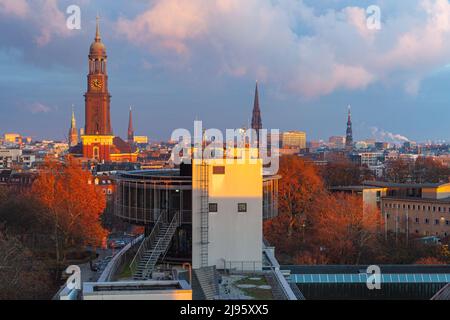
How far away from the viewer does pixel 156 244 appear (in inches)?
795

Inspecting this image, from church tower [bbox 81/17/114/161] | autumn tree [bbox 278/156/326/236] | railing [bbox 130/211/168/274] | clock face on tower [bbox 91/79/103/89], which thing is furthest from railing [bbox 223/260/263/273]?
clock face on tower [bbox 91/79/103/89]

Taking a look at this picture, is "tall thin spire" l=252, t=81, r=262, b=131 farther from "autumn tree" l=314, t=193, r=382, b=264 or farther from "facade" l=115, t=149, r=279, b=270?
"facade" l=115, t=149, r=279, b=270

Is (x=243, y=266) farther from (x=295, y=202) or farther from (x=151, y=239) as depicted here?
(x=295, y=202)

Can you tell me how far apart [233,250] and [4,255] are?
1024cm

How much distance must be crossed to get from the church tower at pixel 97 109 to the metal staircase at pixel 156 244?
303 feet

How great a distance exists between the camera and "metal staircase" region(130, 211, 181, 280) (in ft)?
63.8

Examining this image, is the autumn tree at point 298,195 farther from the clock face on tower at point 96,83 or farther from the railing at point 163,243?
the clock face on tower at point 96,83

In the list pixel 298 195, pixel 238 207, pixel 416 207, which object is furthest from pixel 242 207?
pixel 416 207

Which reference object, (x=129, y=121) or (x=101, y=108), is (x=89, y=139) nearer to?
(x=101, y=108)

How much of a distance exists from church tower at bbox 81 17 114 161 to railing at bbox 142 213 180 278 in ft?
305

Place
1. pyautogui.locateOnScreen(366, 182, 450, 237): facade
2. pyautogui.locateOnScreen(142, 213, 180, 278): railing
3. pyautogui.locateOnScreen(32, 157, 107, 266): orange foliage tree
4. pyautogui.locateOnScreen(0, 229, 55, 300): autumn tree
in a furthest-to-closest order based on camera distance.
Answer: pyautogui.locateOnScreen(366, 182, 450, 237): facade → pyautogui.locateOnScreen(32, 157, 107, 266): orange foliage tree → pyautogui.locateOnScreen(0, 229, 55, 300): autumn tree → pyautogui.locateOnScreen(142, 213, 180, 278): railing

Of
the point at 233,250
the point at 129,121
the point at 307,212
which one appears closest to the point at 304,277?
the point at 233,250

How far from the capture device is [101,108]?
115750 millimetres
